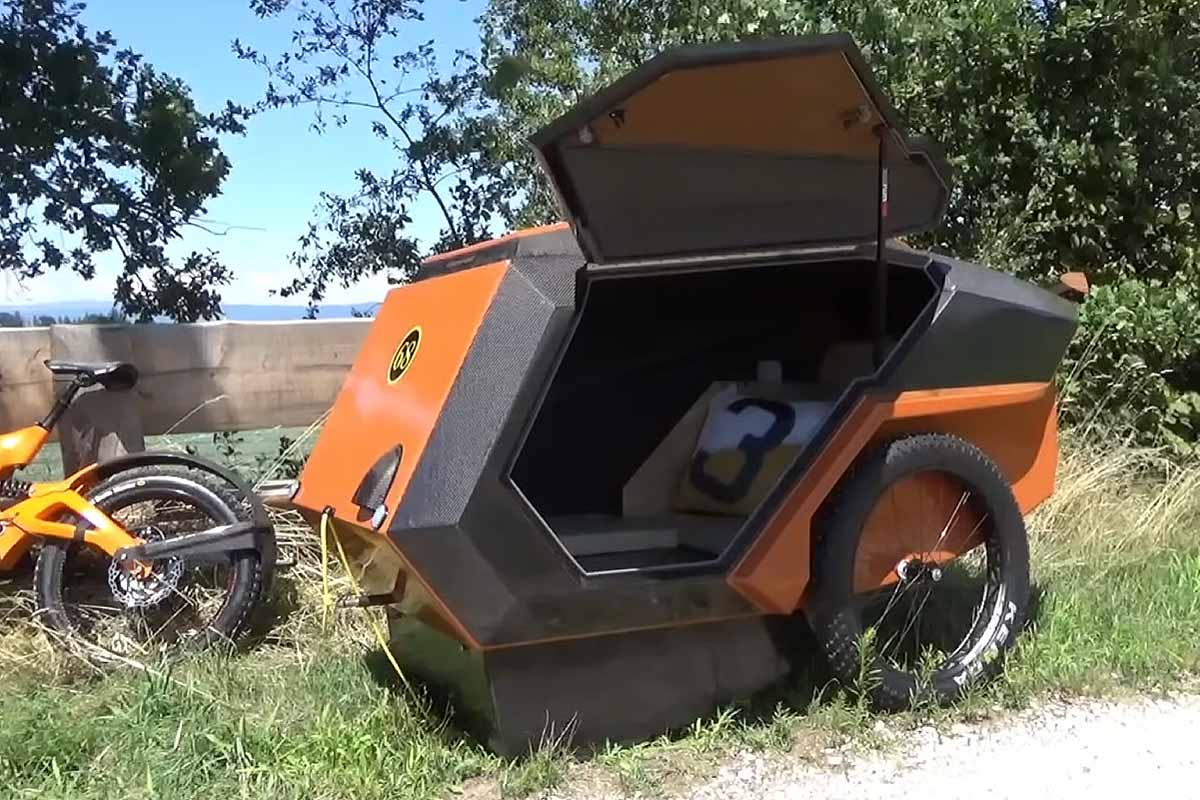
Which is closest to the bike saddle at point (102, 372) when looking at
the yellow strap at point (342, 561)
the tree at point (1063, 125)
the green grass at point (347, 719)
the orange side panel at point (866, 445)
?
the green grass at point (347, 719)

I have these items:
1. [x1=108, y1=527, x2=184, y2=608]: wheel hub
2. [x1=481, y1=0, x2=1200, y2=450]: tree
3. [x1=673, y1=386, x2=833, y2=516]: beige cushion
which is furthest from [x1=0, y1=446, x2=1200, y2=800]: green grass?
[x1=481, y1=0, x2=1200, y2=450]: tree

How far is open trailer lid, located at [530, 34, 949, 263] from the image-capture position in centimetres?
306

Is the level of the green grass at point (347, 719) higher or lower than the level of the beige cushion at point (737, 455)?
lower

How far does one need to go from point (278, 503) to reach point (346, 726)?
149cm

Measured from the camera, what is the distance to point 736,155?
343cm

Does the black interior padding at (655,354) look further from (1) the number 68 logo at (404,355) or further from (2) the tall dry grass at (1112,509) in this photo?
(2) the tall dry grass at (1112,509)

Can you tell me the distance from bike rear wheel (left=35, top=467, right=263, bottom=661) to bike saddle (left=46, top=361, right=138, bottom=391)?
406 millimetres

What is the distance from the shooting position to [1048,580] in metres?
4.89

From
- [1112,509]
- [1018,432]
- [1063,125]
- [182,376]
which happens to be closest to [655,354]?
[1018,432]

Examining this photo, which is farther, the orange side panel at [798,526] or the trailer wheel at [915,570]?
the trailer wheel at [915,570]

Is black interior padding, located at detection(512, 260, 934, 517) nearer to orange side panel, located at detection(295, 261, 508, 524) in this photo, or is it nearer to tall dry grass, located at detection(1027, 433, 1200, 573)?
orange side panel, located at detection(295, 261, 508, 524)

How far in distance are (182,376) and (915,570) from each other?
2.76m

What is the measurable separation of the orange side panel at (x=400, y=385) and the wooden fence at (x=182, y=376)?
979 millimetres

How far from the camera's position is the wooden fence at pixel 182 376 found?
4461 mm
